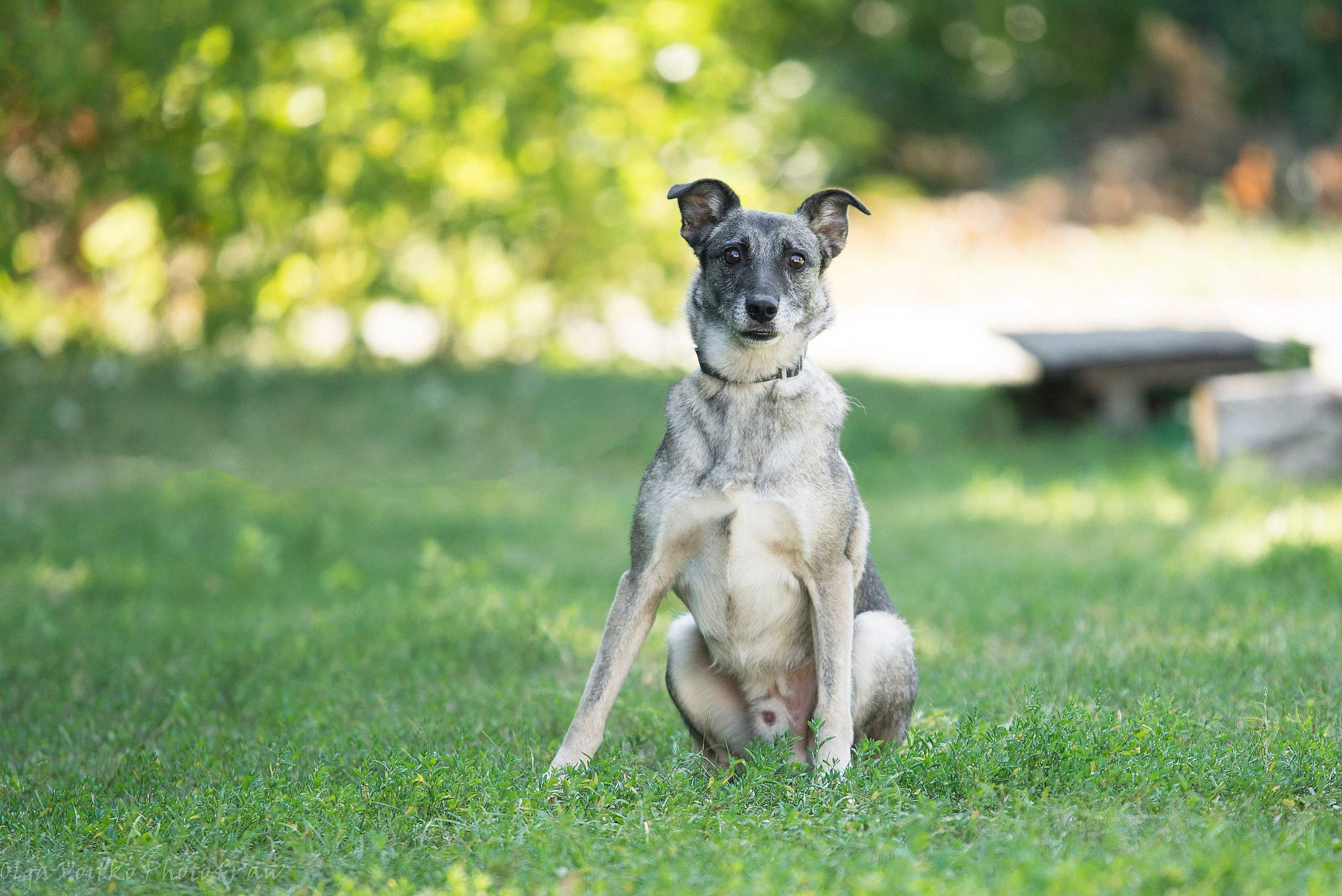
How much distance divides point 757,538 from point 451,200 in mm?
8213

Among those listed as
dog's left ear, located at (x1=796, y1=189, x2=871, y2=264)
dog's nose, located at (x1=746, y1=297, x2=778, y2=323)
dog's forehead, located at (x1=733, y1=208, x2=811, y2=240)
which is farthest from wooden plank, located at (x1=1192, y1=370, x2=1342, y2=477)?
dog's nose, located at (x1=746, y1=297, x2=778, y2=323)

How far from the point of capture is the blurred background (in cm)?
951

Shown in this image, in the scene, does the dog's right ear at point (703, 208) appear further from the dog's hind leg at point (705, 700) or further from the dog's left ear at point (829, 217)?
the dog's hind leg at point (705, 700)

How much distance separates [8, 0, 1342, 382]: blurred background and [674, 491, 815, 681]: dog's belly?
180 inches

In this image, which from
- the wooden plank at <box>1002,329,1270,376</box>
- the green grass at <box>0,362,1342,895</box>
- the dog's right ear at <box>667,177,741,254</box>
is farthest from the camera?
the wooden plank at <box>1002,329,1270,376</box>

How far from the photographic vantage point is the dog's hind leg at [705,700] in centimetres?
390

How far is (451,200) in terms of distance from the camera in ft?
36.7

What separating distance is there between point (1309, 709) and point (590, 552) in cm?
411

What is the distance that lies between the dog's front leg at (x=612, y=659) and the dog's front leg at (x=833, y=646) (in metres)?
0.47

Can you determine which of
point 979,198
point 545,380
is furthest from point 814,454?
point 979,198

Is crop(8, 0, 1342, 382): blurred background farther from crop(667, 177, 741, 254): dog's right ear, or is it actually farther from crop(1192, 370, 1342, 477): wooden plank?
crop(667, 177, 741, 254): dog's right ear

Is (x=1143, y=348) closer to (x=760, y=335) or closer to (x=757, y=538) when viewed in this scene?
(x=760, y=335)

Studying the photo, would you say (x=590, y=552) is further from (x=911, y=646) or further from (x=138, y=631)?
(x=911, y=646)

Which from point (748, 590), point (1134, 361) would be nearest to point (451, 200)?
point (1134, 361)
